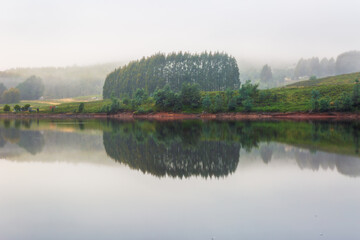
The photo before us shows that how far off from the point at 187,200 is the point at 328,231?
5663 mm

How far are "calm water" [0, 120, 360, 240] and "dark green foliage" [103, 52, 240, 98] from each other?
5616 inches

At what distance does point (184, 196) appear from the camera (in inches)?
518

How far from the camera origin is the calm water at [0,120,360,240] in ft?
32.2

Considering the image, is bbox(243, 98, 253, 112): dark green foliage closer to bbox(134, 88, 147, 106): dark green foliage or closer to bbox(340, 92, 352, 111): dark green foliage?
bbox(340, 92, 352, 111): dark green foliage

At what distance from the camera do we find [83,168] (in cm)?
1980

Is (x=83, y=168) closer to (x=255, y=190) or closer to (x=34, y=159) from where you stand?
(x=34, y=159)

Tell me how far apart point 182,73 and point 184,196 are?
516 feet

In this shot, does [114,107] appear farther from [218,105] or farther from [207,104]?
[218,105]

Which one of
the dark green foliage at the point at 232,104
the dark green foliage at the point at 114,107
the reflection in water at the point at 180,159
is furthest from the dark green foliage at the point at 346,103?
the dark green foliage at the point at 114,107

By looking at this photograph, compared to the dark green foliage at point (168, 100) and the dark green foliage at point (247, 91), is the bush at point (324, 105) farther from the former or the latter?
the dark green foliage at point (168, 100)

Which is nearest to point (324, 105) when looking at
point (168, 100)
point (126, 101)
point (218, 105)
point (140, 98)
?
point (218, 105)

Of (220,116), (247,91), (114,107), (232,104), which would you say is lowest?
(220,116)

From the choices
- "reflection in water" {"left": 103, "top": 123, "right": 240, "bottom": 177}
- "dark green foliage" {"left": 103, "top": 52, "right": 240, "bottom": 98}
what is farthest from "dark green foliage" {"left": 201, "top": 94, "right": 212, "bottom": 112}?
"reflection in water" {"left": 103, "top": 123, "right": 240, "bottom": 177}

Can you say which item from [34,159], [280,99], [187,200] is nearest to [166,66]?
[280,99]
